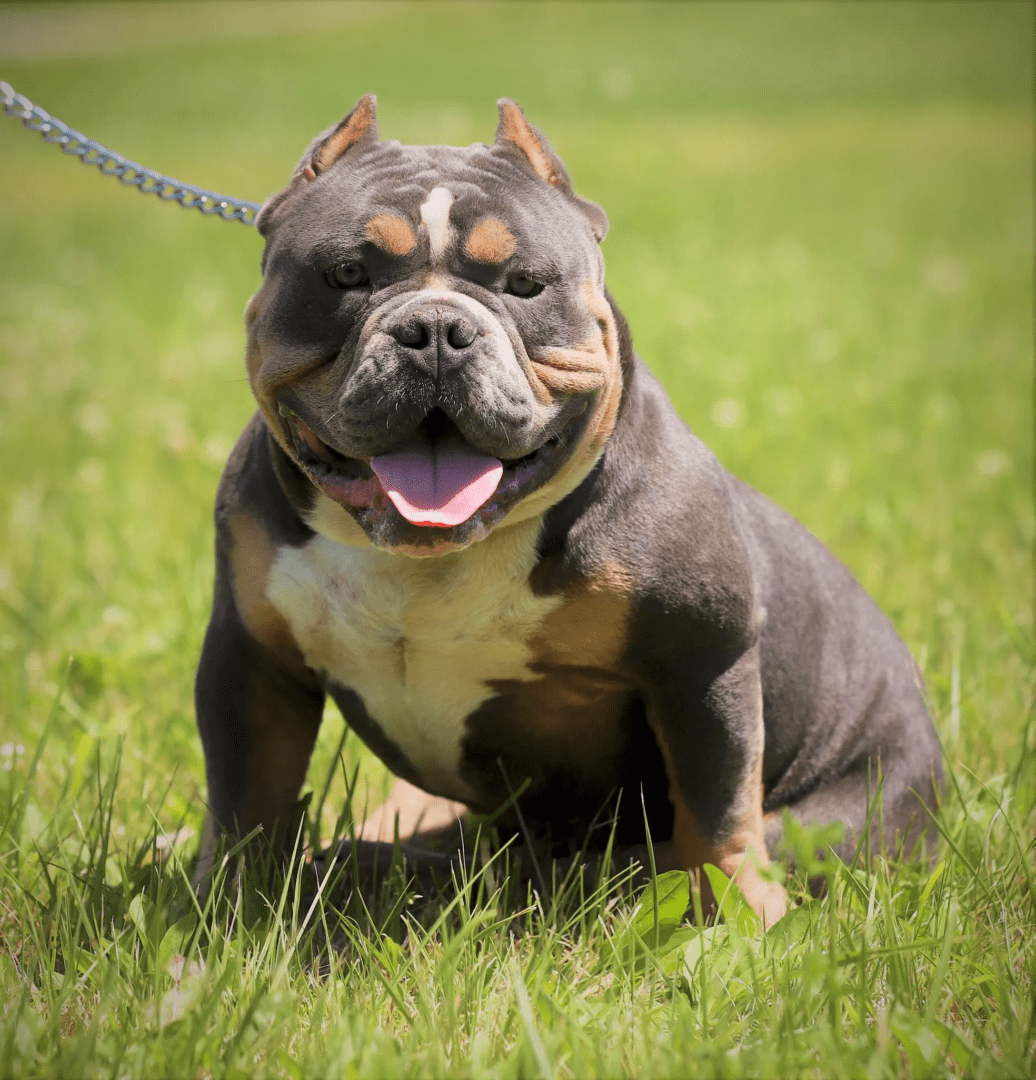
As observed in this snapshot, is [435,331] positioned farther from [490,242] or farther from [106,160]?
[106,160]

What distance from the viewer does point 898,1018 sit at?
216 centimetres

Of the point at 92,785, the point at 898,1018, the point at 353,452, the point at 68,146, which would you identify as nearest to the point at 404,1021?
the point at 898,1018

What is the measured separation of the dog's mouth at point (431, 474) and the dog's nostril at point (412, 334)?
0.61ft

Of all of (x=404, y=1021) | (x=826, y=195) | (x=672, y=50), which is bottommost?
(x=404, y=1021)

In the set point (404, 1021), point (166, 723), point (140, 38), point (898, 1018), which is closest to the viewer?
point (898, 1018)

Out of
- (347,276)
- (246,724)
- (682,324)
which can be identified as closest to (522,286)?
(347,276)

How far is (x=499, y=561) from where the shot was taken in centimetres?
254

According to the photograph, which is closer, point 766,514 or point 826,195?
point 766,514

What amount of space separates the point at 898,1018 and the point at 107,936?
5.11 ft

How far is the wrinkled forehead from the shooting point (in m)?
2.38

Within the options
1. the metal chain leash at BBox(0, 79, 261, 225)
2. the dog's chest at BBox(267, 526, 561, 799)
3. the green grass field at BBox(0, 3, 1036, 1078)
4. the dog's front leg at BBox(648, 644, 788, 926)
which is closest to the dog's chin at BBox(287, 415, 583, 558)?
the dog's chest at BBox(267, 526, 561, 799)

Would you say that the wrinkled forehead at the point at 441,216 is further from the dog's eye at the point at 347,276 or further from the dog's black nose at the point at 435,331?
the dog's black nose at the point at 435,331

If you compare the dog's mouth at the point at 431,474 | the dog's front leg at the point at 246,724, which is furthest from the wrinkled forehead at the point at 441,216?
the dog's front leg at the point at 246,724

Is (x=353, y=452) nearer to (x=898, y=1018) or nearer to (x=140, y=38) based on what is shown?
(x=898, y=1018)
